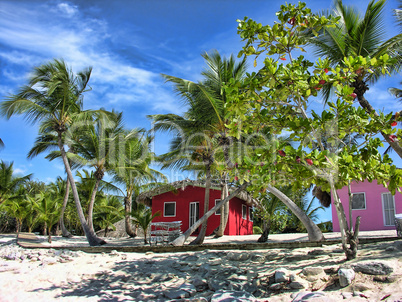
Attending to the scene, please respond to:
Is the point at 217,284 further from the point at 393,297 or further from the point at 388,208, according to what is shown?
the point at 388,208

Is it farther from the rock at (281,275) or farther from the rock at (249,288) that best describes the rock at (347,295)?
the rock at (249,288)

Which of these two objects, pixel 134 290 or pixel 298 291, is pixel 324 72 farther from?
pixel 134 290

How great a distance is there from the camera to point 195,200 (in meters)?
18.5

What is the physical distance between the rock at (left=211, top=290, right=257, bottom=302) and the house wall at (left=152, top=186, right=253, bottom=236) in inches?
482

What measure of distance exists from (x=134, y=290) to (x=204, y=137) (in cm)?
781

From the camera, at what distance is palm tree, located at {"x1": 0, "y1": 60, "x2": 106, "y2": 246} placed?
13594 mm

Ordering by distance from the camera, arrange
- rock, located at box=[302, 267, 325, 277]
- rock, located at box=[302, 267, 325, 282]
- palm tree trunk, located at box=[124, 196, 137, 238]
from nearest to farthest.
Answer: rock, located at box=[302, 267, 325, 282] → rock, located at box=[302, 267, 325, 277] → palm tree trunk, located at box=[124, 196, 137, 238]

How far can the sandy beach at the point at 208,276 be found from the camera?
15.6 feet

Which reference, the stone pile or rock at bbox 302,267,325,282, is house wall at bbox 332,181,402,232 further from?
rock at bbox 302,267,325,282

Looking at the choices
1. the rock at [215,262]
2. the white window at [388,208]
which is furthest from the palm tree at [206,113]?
the white window at [388,208]

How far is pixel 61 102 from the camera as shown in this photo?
14.4 m

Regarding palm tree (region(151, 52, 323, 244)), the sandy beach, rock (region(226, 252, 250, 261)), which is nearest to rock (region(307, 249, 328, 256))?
the sandy beach

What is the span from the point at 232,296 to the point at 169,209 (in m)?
14.2

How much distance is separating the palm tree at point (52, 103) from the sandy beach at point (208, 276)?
5.46m
